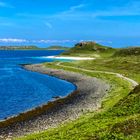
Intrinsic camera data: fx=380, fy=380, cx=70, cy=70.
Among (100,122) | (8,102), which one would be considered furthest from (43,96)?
(100,122)

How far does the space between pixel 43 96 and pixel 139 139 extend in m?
67.4

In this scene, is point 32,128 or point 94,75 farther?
point 94,75

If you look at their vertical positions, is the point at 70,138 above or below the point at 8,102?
above

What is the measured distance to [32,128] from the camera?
57188mm

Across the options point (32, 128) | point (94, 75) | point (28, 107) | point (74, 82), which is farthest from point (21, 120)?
point (94, 75)

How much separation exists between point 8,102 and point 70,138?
50.0 m

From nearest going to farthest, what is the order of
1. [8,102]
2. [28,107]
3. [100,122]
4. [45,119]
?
[100,122], [45,119], [28,107], [8,102]

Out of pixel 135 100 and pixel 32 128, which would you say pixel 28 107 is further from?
pixel 135 100

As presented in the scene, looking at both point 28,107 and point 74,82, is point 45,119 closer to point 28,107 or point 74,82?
point 28,107

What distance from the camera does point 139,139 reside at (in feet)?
107

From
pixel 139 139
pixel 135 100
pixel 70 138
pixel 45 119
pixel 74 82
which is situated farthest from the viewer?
pixel 74 82

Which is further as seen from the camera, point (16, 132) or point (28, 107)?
point (28, 107)

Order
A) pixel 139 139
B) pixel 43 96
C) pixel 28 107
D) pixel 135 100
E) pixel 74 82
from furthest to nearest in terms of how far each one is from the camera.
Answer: pixel 74 82 < pixel 43 96 < pixel 28 107 < pixel 135 100 < pixel 139 139

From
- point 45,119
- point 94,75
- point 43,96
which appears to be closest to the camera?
point 45,119
